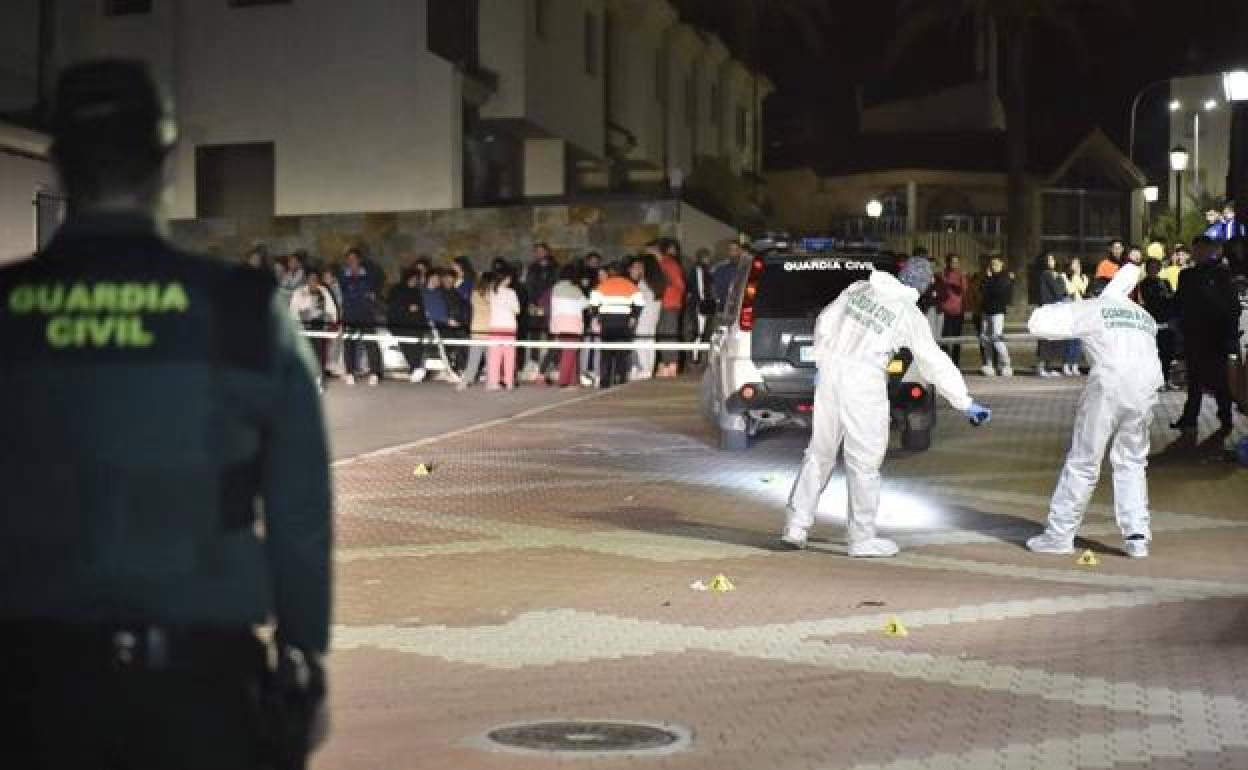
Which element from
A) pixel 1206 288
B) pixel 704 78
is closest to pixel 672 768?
pixel 1206 288

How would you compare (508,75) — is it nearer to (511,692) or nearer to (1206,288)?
(1206,288)

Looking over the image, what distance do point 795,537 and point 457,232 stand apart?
19.4m

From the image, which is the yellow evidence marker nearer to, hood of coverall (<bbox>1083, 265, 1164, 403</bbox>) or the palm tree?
hood of coverall (<bbox>1083, 265, 1164, 403</bbox>)

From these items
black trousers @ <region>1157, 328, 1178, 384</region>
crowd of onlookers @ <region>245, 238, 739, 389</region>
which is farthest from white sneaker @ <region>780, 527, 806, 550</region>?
crowd of onlookers @ <region>245, 238, 739, 389</region>

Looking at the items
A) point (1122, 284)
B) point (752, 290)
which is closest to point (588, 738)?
point (1122, 284)

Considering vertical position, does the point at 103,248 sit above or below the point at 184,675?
above

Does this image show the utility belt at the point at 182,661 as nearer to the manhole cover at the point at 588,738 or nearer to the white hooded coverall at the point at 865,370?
Answer: the manhole cover at the point at 588,738

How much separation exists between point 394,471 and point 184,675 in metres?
13.0

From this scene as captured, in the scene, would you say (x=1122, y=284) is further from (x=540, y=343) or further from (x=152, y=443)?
(x=540, y=343)

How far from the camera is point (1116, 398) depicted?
11.7 m

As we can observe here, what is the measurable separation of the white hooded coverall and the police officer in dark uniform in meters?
8.25

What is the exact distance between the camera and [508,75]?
3441 centimetres

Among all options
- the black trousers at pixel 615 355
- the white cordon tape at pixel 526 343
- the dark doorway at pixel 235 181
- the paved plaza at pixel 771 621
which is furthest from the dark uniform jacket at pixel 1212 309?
the dark doorway at pixel 235 181

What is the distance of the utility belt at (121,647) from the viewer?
3240 mm
